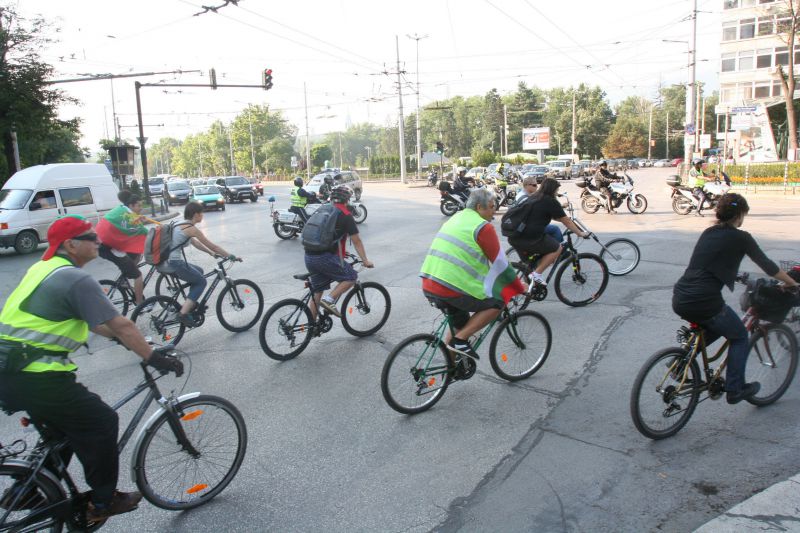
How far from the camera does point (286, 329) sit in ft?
20.4

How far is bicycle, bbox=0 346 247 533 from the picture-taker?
2892 mm

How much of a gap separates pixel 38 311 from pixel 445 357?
297 cm

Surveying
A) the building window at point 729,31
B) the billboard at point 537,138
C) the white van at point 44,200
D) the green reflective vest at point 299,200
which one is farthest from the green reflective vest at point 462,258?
the billboard at point 537,138

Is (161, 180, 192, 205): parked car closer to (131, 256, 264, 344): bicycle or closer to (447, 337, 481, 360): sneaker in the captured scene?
(131, 256, 264, 344): bicycle

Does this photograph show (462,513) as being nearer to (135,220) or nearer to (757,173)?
(135,220)

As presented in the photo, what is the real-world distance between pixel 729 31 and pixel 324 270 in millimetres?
62344

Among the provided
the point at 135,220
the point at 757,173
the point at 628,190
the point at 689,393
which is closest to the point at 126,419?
the point at 135,220

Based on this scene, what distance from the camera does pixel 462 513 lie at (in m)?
3.43

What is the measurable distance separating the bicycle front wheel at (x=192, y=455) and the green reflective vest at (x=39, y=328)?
719 mm

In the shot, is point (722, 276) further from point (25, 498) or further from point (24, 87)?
point (24, 87)

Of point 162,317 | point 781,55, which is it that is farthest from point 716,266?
point 781,55

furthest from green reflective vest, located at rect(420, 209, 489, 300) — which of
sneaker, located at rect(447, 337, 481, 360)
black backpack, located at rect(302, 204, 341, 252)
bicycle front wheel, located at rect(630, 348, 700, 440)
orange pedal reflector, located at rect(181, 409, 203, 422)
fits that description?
orange pedal reflector, located at rect(181, 409, 203, 422)

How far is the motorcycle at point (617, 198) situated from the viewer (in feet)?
61.9

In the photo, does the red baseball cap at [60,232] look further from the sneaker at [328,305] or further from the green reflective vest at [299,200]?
the green reflective vest at [299,200]
